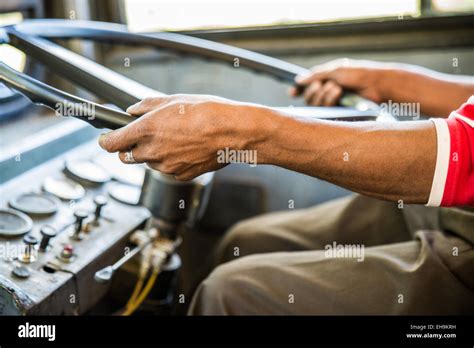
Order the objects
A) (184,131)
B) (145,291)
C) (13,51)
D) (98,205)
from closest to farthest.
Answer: (184,131) → (98,205) → (145,291) → (13,51)

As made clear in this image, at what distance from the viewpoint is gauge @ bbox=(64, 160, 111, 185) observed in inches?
47.6

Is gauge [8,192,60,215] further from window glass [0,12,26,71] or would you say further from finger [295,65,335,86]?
finger [295,65,335,86]

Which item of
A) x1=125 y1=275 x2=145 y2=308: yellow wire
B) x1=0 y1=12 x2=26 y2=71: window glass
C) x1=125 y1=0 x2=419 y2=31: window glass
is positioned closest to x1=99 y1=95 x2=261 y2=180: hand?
x1=125 y1=275 x2=145 y2=308: yellow wire

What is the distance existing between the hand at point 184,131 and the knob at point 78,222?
0.26m

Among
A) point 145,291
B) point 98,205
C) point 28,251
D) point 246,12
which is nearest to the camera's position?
point 28,251

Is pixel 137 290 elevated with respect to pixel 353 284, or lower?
lower

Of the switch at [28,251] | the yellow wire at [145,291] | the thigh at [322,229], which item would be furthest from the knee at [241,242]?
the switch at [28,251]

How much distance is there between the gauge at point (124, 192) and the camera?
1194mm

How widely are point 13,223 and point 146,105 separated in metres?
0.41

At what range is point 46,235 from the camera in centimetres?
95

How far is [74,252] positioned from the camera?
0.99 meters

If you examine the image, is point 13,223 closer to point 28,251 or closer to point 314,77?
point 28,251

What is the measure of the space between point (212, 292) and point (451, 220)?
0.50m

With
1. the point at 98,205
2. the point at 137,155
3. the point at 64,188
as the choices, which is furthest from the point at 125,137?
the point at 64,188
